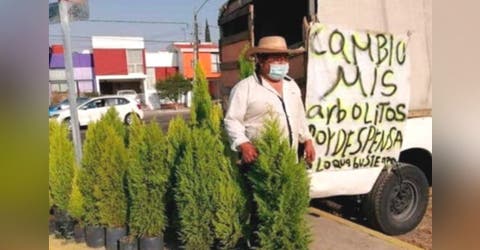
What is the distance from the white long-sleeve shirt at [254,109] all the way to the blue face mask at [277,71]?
0.05 metres

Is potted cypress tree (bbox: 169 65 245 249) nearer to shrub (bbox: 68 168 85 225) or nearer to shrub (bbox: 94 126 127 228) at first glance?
shrub (bbox: 94 126 127 228)

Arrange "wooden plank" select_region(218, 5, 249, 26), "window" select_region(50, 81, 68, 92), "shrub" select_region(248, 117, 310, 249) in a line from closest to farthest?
"shrub" select_region(248, 117, 310, 249) < "window" select_region(50, 81, 68, 92) < "wooden plank" select_region(218, 5, 249, 26)

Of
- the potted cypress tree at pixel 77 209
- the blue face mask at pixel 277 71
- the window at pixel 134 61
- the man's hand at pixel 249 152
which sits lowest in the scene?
the potted cypress tree at pixel 77 209

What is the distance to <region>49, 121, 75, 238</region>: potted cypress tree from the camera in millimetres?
3822

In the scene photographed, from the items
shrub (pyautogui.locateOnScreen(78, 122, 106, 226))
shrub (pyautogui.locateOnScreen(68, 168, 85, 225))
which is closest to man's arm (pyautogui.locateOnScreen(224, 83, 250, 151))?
shrub (pyautogui.locateOnScreen(78, 122, 106, 226))

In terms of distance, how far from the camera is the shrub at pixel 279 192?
2.58 meters

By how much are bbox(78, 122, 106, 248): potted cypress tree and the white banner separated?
162 centimetres

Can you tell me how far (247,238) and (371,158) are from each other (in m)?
1.24

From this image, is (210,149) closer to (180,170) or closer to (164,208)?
(180,170)

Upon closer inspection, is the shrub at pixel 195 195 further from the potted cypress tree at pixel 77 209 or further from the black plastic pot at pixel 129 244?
the potted cypress tree at pixel 77 209

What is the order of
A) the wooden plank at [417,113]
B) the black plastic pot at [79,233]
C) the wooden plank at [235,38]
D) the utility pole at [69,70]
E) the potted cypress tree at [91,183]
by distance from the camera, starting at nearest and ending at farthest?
the utility pole at [69,70]
the potted cypress tree at [91,183]
the black plastic pot at [79,233]
the wooden plank at [417,113]
the wooden plank at [235,38]

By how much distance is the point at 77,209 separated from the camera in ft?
11.9

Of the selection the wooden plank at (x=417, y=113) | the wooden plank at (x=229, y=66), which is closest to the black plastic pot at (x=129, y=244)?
the wooden plank at (x=229, y=66)
